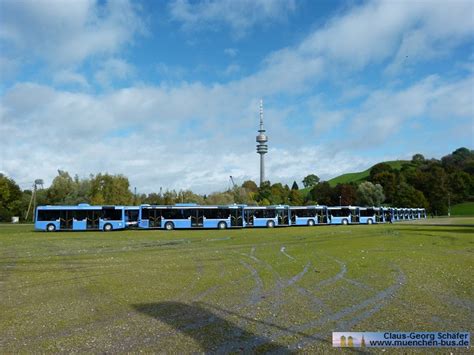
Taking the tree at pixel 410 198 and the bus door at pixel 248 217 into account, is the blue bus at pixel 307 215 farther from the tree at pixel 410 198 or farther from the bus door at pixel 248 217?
the tree at pixel 410 198

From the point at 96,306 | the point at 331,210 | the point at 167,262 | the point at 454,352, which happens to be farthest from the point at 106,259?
the point at 331,210

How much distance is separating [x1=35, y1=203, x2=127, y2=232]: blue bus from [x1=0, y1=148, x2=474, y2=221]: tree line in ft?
115

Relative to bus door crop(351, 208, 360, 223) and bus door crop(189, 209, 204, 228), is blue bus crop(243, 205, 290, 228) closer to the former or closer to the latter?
bus door crop(189, 209, 204, 228)

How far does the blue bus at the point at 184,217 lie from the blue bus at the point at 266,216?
2.65 m

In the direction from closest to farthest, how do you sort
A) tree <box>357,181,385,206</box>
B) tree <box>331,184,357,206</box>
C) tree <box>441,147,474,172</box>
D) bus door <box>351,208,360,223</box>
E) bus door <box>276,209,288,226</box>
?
bus door <box>276,209,288,226</box>, bus door <box>351,208,360,223</box>, tree <box>357,181,385,206</box>, tree <box>331,184,357,206</box>, tree <box>441,147,474,172</box>

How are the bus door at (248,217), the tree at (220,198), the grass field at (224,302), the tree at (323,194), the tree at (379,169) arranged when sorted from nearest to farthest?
the grass field at (224,302) → the bus door at (248,217) → the tree at (220,198) → the tree at (323,194) → the tree at (379,169)

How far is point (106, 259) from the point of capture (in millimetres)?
18359

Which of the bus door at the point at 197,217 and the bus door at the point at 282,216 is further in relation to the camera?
the bus door at the point at 282,216

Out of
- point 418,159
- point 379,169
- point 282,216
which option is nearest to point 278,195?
point 379,169

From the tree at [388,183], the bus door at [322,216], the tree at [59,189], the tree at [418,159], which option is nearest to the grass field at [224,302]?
the bus door at [322,216]

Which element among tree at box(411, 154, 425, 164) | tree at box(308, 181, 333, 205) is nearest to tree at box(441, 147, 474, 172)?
tree at box(411, 154, 425, 164)

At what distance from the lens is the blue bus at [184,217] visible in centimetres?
4791

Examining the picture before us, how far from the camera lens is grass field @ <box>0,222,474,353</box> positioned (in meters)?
6.80

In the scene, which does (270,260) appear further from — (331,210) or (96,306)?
(331,210)
